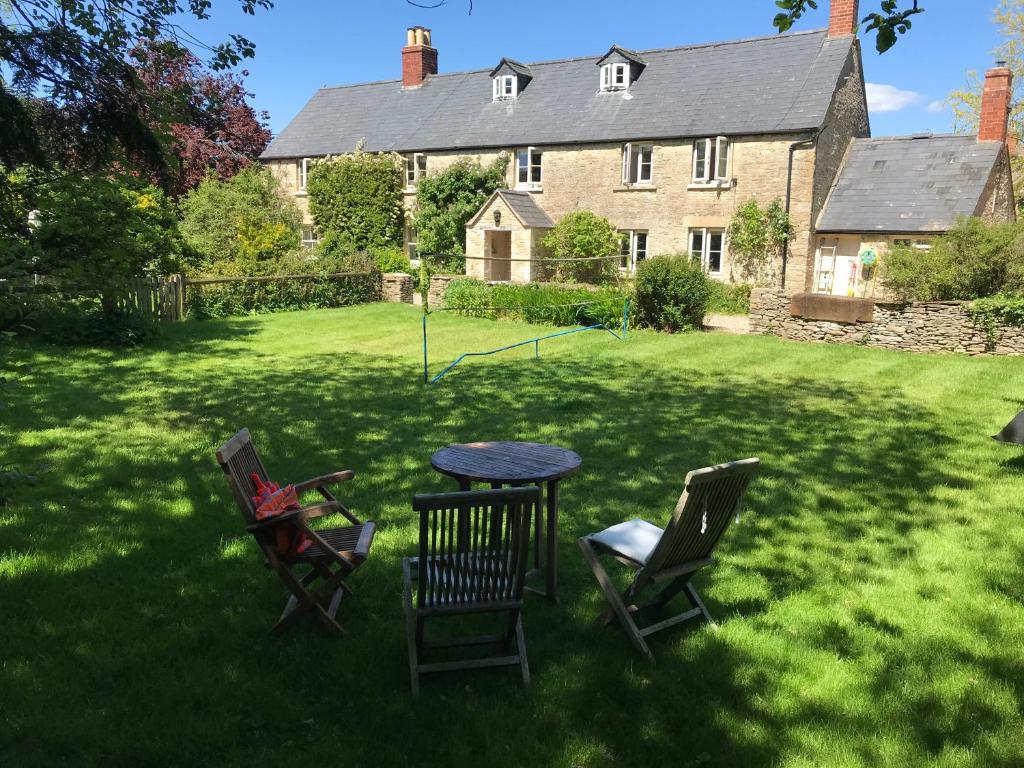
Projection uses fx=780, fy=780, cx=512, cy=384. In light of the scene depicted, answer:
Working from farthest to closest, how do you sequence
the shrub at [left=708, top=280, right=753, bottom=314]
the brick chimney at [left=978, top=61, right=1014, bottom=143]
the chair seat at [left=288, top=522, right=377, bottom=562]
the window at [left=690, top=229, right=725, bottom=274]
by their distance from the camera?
the window at [left=690, top=229, right=725, bottom=274], the shrub at [left=708, top=280, right=753, bottom=314], the brick chimney at [left=978, top=61, right=1014, bottom=143], the chair seat at [left=288, top=522, right=377, bottom=562]

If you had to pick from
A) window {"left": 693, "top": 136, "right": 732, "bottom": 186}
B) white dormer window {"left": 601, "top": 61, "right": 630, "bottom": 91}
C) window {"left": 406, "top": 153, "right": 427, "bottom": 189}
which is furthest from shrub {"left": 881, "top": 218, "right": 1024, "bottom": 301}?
window {"left": 406, "top": 153, "right": 427, "bottom": 189}

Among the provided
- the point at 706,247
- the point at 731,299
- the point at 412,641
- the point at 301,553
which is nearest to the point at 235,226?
the point at 706,247

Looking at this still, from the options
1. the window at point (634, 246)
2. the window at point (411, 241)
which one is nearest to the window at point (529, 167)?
the window at point (634, 246)

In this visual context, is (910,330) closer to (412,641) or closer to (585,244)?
(585,244)

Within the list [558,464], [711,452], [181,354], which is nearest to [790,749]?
[558,464]

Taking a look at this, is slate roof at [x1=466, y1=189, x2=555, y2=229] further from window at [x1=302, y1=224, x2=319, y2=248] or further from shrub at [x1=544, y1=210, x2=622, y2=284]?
window at [x1=302, y1=224, x2=319, y2=248]

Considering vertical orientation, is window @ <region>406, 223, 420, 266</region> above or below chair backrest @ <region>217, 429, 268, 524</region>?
above

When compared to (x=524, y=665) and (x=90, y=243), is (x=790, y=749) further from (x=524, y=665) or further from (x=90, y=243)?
(x=90, y=243)

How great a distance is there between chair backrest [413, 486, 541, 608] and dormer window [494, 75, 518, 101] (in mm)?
30693

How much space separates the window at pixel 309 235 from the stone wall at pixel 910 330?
2243 centimetres

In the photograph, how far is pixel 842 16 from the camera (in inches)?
1016

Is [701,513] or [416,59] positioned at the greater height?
[416,59]

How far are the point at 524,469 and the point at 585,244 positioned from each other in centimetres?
2334

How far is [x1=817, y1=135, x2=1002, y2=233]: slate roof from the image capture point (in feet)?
77.6
